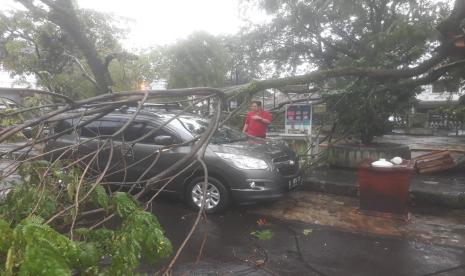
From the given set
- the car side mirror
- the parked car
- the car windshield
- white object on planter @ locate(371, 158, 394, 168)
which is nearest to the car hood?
the parked car

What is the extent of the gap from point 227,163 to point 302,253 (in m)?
2.04

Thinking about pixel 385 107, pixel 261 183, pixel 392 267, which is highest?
pixel 385 107

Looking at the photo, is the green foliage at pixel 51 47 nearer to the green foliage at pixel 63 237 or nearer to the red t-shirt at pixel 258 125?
the red t-shirt at pixel 258 125

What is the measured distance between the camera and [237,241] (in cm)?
508

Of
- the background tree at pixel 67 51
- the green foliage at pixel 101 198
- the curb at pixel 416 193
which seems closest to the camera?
the green foliage at pixel 101 198

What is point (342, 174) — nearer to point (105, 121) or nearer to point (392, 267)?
point (392, 267)

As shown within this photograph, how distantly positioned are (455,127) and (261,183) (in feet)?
67.9

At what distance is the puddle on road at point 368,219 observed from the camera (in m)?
5.27

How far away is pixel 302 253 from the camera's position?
4.64 meters

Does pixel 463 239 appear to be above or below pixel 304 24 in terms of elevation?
below

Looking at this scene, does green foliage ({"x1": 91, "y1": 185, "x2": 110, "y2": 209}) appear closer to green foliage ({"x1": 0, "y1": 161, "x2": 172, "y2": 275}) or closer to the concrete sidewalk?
green foliage ({"x1": 0, "y1": 161, "x2": 172, "y2": 275})

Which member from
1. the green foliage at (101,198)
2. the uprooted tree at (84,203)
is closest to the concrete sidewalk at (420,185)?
the uprooted tree at (84,203)

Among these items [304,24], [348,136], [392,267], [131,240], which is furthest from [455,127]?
[131,240]

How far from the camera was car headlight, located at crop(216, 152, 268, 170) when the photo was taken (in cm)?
612
